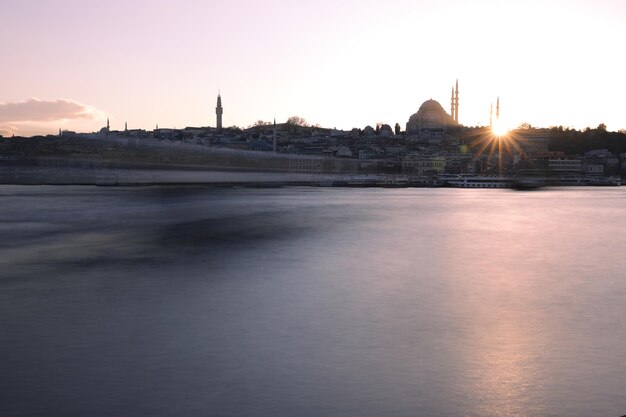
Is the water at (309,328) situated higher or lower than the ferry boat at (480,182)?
higher

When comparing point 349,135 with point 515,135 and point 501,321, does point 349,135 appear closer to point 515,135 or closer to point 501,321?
point 515,135

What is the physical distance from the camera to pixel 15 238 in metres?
16.9

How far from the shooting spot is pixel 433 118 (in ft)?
351

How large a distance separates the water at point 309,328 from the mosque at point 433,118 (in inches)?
3568

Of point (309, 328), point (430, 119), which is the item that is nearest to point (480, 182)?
point (430, 119)

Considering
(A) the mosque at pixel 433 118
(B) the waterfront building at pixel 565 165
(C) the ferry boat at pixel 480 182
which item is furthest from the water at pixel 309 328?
(A) the mosque at pixel 433 118

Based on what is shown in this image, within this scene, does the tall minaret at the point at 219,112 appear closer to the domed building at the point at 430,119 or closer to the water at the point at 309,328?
the domed building at the point at 430,119

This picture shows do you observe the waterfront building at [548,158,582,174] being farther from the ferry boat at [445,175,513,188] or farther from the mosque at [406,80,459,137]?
the mosque at [406,80,459,137]

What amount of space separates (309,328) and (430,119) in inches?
4012

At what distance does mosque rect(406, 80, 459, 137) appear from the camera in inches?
4166

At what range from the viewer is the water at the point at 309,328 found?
5.22m

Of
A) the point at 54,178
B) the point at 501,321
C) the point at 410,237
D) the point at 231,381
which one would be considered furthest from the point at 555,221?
the point at 54,178

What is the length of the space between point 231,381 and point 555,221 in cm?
2102

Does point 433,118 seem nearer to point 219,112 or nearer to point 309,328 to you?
point 219,112
